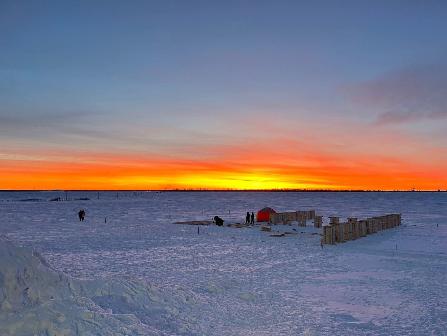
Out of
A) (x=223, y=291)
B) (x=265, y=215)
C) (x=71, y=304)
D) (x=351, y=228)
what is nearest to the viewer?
(x=71, y=304)

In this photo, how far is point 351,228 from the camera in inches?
1232

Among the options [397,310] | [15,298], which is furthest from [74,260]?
[397,310]

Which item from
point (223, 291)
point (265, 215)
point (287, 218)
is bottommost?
point (223, 291)

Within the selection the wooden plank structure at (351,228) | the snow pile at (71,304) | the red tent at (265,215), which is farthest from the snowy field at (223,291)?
the red tent at (265,215)

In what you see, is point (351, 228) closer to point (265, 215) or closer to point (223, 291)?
point (265, 215)

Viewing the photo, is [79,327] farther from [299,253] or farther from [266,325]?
[299,253]

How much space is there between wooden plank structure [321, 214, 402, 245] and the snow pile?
16988 mm

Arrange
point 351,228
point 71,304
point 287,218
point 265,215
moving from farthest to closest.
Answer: point 265,215 → point 287,218 → point 351,228 → point 71,304

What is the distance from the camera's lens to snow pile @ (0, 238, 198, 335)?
9500 millimetres

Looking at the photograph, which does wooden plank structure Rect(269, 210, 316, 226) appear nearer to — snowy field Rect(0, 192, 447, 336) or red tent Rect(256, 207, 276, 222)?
red tent Rect(256, 207, 276, 222)

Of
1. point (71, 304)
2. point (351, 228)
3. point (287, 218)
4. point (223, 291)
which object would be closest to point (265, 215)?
point (287, 218)

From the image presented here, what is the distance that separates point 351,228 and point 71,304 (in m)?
24.4

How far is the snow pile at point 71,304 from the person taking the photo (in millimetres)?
9500

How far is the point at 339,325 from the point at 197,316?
12.7 ft
